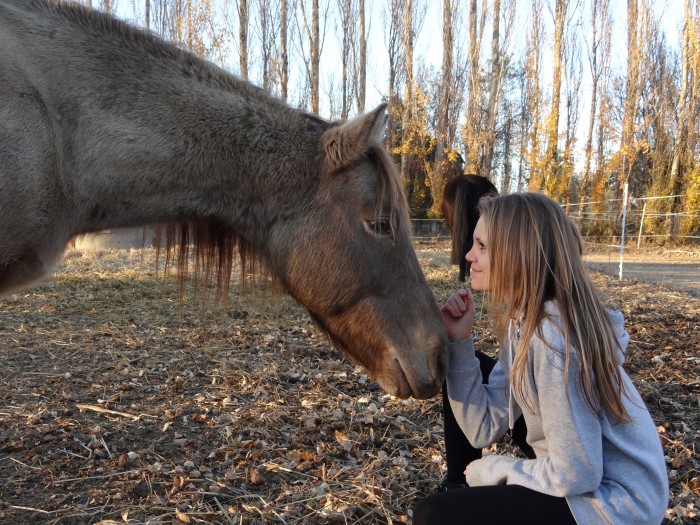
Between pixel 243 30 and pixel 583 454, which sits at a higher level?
pixel 243 30

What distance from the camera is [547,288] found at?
1.86m

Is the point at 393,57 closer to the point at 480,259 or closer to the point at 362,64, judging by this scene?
the point at 362,64

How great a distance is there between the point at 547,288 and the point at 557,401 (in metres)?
0.41

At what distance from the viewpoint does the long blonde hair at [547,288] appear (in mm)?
1655

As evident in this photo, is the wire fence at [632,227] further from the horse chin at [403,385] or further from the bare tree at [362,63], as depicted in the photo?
the horse chin at [403,385]

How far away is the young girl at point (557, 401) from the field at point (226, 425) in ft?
3.22

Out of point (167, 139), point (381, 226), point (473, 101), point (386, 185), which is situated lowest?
point (381, 226)

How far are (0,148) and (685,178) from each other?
26004mm

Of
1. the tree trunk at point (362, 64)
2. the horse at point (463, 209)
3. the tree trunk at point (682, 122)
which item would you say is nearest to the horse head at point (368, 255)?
the horse at point (463, 209)

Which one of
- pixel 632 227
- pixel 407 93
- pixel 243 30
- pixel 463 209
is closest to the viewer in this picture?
pixel 463 209

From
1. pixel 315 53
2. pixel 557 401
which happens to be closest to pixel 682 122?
pixel 315 53

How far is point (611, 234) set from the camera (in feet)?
69.8

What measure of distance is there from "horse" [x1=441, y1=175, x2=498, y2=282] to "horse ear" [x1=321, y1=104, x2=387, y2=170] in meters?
2.34

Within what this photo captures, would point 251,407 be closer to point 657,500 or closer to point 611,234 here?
point 657,500
